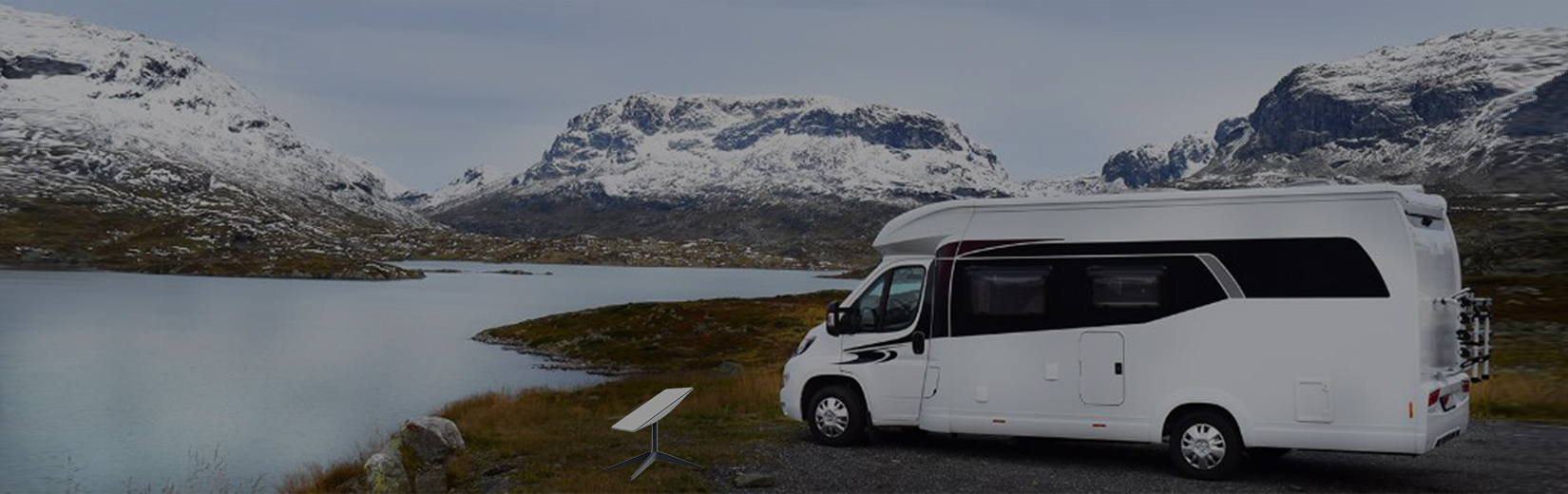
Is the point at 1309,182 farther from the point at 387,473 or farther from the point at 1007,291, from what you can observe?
the point at 387,473

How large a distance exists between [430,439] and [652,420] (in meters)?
4.83

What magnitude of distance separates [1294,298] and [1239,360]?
1137 millimetres

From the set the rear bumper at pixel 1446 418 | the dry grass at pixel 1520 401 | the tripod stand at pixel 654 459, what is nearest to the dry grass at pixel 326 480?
the tripod stand at pixel 654 459

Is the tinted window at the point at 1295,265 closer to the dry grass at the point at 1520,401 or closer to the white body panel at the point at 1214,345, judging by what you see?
the white body panel at the point at 1214,345

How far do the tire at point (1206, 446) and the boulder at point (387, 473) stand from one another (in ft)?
38.3

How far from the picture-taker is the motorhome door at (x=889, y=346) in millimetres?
17141

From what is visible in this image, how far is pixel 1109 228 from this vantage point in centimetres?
1566

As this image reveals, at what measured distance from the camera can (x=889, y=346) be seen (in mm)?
17391

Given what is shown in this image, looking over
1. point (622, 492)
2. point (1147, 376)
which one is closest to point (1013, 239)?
point (1147, 376)

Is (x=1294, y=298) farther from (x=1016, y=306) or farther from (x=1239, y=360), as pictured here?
(x=1016, y=306)

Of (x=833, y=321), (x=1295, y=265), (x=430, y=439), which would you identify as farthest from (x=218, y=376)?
(x=1295, y=265)

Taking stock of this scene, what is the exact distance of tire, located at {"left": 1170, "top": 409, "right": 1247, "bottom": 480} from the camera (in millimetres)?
14820

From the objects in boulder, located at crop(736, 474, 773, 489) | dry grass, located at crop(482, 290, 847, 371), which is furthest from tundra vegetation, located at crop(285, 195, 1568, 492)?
boulder, located at crop(736, 474, 773, 489)

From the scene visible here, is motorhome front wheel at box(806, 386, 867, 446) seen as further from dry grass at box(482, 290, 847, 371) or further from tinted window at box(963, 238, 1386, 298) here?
dry grass at box(482, 290, 847, 371)
